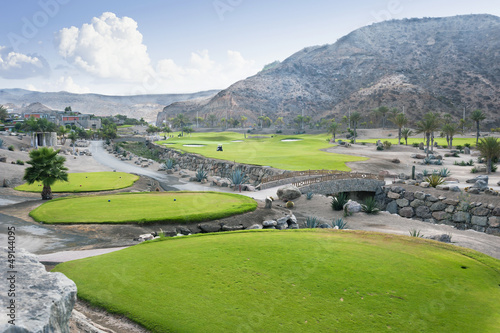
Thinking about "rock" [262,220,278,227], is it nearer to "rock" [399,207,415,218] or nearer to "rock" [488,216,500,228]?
"rock" [399,207,415,218]

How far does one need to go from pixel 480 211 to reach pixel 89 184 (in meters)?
34.1

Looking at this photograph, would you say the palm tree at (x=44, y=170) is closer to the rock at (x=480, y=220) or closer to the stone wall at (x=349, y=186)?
the stone wall at (x=349, y=186)

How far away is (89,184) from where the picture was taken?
1326 inches

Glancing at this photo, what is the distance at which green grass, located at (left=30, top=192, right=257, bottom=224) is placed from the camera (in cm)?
1861

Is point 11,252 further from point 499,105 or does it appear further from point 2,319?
point 499,105

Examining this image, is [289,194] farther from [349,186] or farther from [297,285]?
[297,285]

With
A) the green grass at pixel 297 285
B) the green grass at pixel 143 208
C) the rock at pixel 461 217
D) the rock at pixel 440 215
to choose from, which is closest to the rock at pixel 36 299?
the green grass at pixel 297 285

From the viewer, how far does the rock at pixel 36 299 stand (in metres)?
3.89

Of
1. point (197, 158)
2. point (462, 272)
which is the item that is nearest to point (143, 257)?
point (462, 272)

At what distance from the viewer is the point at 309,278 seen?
886 cm

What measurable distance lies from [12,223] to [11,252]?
49.3 feet

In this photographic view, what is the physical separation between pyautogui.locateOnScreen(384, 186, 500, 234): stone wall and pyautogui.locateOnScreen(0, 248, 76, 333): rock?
2959 cm

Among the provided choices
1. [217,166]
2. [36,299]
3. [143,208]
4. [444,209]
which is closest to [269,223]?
[143,208]

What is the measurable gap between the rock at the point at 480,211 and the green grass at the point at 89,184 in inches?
1187
